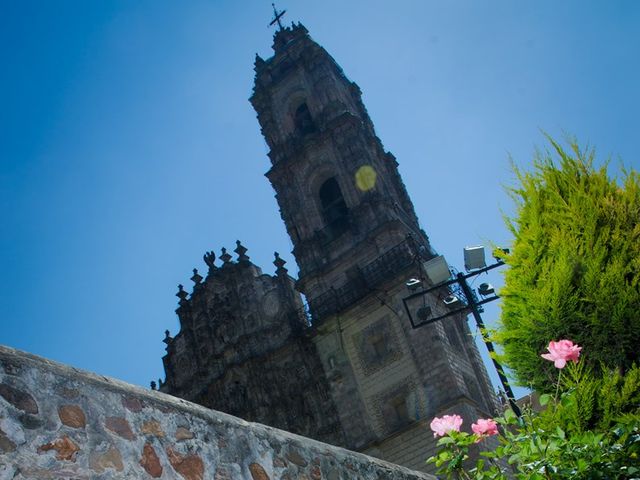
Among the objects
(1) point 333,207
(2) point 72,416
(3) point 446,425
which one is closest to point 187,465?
(2) point 72,416

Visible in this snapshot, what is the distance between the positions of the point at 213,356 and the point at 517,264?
24.9 metres

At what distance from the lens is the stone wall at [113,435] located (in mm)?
2945

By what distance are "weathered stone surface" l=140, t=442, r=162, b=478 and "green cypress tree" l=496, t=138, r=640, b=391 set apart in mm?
2915

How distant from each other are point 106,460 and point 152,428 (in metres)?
0.36

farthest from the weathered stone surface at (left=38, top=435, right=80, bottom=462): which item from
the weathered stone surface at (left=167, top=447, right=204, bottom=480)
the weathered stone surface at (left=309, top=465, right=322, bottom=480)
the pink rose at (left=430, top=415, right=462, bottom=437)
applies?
the pink rose at (left=430, top=415, right=462, bottom=437)

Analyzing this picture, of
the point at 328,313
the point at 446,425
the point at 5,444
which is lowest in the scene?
the point at 446,425

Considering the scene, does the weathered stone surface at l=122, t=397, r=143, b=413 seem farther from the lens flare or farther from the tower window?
the tower window

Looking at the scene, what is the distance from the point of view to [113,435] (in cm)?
330

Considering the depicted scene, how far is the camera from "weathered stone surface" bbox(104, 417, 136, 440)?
3324 mm

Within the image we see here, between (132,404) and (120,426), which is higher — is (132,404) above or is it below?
above

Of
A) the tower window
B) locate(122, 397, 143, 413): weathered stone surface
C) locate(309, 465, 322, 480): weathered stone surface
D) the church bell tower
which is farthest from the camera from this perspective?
the tower window

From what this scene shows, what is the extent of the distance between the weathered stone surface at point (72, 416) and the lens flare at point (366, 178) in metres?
25.0

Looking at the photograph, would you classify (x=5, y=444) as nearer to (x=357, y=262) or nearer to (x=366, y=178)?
(x=357, y=262)

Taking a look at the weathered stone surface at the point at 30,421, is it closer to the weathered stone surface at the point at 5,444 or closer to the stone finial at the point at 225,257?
the weathered stone surface at the point at 5,444
